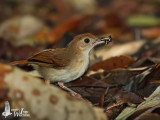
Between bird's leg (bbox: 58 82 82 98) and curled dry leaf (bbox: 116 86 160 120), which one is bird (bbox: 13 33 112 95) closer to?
bird's leg (bbox: 58 82 82 98)

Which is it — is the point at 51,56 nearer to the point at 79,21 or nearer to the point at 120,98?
the point at 120,98

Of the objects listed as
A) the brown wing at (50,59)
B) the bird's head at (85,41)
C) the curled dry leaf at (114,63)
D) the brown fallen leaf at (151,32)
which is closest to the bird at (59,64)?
the brown wing at (50,59)

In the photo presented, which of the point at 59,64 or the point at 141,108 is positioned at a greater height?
the point at 59,64

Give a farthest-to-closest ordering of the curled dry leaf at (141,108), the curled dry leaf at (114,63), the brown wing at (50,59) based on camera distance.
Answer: the curled dry leaf at (114,63) → the brown wing at (50,59) → the curled dry leaf at (141,108)

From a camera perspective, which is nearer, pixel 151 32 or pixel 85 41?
pixel 85 41

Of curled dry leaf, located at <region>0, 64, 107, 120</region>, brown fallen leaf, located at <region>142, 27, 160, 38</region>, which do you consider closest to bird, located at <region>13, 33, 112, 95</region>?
curled dry leaf, located at <region>0, 64, 107, 120</region>

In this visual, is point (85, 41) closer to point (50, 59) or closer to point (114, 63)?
point (114, 63)

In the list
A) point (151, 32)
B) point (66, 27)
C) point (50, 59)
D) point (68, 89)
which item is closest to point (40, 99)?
point (68, 89)

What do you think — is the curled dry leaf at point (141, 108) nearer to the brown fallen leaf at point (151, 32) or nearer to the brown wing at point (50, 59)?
the brown wing at point (50, 59)

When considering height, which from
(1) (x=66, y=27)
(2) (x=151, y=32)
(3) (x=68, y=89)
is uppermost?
(1) (x=66, y=27)
